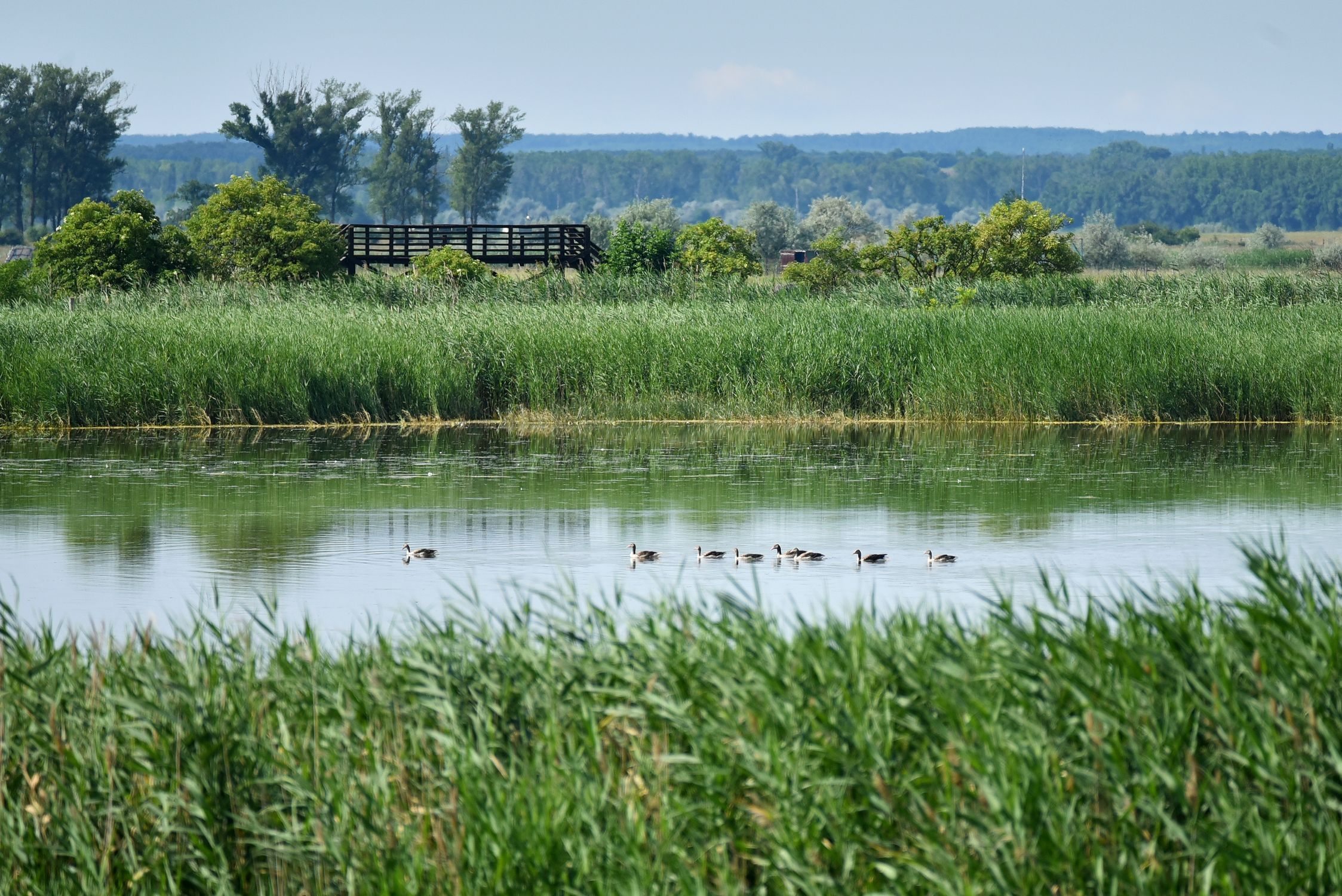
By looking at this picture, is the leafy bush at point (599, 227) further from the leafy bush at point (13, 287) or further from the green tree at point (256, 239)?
the leafy bush at point (13, 287)

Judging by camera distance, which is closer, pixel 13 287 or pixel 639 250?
pixel 13 287

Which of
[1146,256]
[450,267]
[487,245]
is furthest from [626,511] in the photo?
[1146,256]

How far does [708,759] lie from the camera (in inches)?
208

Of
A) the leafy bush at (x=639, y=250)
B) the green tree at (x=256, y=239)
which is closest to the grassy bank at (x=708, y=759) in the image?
the green tree at (x=256, y=239)

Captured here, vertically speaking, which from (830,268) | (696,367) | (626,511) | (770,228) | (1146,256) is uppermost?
(770,228)

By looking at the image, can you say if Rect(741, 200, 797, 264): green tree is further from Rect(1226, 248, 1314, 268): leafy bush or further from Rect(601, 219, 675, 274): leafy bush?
Rect(601, 219, 675, 274): leafy bush

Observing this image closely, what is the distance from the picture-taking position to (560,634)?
6195 mm

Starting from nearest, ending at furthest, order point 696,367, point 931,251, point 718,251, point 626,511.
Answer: point 626,511 → point 696,367 → point 931,251 → point 718,251

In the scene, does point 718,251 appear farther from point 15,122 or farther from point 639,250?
point 15,122

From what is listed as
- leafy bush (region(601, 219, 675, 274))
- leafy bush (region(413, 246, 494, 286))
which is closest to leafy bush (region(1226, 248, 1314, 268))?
leafy bush (region(601, 219, 675, 274))

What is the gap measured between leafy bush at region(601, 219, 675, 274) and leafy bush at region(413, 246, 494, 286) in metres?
3.14

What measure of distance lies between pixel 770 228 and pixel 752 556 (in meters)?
74.1

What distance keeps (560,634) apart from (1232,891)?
8.33ft

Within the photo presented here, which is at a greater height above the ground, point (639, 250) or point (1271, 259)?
point (639, 250)
